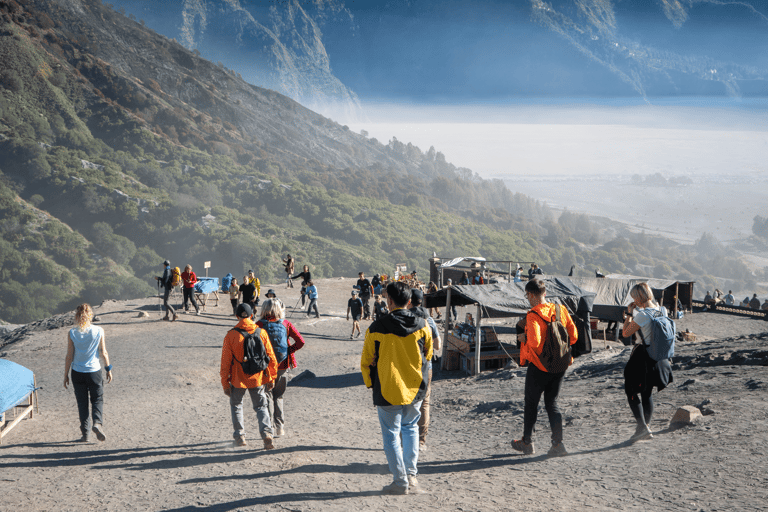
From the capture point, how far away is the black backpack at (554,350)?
4203 millimetres

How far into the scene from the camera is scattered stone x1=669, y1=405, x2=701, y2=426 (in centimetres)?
525

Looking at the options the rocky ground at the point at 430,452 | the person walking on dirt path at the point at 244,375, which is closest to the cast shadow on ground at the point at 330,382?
the rocky ground at the point at 430,452

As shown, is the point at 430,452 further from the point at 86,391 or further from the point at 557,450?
the point at 86,391

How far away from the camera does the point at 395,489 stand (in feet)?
12.9

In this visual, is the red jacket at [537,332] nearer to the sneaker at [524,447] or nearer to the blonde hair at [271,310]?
the sneaker at [524,447]

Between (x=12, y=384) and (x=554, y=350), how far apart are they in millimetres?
5669

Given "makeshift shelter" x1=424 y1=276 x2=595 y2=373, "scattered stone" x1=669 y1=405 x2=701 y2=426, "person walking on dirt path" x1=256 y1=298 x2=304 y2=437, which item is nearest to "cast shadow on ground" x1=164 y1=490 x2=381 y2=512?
"person walking on dirt path" x1=256 y1=298 x2=304 y2=437

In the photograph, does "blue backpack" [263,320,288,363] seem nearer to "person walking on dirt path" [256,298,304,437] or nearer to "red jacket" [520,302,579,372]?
"person walking on dirt path" [256,298,304,437]

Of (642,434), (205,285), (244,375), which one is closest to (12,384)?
(244,375)

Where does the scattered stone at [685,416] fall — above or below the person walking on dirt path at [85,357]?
Answer: below

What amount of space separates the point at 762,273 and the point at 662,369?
218 m

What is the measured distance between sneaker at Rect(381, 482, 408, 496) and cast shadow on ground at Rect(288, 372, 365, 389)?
19.0 ft

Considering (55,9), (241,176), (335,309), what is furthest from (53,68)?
(335,309)

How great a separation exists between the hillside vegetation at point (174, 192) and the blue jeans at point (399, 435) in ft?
285
